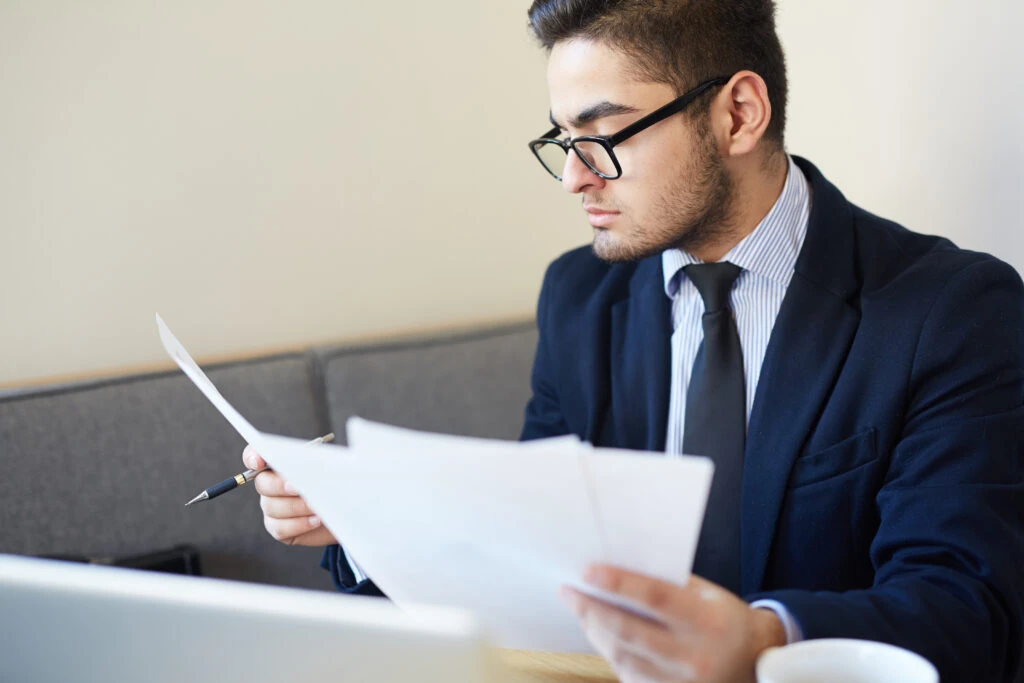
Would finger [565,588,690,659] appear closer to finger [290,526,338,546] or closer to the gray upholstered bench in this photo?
finger [290,526,338,546]

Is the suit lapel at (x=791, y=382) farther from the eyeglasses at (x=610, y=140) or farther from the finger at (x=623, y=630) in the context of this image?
the finger at (x=623, y=630)

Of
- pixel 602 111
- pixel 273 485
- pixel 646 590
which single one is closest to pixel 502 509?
pixel 646 590

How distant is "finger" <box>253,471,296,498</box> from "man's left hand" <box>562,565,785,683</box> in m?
0.50

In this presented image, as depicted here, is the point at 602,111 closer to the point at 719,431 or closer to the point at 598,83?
the point at 598,83

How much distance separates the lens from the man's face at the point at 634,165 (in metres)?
1.28

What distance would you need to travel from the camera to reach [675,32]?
1308 mm

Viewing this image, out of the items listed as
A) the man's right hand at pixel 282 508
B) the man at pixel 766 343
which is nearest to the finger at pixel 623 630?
the man at pixel 766 343

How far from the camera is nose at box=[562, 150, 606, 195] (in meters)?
1.30

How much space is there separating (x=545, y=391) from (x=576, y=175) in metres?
0.39

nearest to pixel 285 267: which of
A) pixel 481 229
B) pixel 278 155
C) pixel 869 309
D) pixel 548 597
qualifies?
pixel 278 155

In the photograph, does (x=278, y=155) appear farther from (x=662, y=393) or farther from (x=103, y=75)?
(x=662, y=393)

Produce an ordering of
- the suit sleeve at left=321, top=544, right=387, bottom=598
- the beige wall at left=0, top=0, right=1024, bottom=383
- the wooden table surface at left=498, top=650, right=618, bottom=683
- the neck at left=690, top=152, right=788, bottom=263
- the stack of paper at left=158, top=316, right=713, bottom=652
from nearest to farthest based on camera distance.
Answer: the stack of paper at left=158, top=316, right=713, bottom=652, the wooden table surface at left=498, top=650, right=618, bottom=683, the suit sleeve at left=321, top=544, right=387, bottom=598, the neck at left=690, top=152, right=788, bottom=263, the beige wall at left=0, top=0, right=1024, bottom=383

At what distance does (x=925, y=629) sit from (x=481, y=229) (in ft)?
4.69

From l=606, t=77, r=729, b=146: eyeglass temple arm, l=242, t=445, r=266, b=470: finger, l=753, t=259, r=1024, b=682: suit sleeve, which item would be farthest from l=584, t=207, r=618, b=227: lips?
l=242, t=445, r=266, b=470: finger
